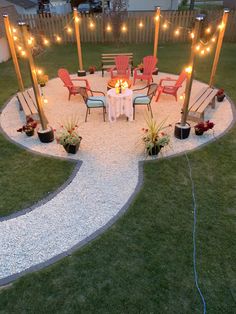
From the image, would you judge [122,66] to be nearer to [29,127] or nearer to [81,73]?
[81,73]

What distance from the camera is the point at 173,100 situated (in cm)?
1182

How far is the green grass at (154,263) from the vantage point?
185 inches

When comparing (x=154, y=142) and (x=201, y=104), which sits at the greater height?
(x=201, y=104)

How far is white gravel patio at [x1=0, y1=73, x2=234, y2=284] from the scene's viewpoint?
229 inches

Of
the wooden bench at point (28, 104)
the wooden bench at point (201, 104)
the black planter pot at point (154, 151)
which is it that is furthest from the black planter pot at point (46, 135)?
the wooden bench at point (201, 104)

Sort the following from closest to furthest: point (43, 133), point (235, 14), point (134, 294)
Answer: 1. point (134, 294)
2. point (43, 133)
3. point (235, 14)

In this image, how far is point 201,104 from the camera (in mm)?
10258

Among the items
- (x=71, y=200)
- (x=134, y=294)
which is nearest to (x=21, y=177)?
(x=71, y=200)

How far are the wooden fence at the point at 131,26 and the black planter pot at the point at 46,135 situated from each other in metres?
13.7

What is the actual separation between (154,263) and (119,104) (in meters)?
6.14

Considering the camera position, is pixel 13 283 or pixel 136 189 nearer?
pixel 13 283

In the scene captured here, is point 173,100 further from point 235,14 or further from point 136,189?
point 235,14

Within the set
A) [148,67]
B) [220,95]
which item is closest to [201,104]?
[220,95]

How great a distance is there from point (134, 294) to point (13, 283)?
7.52 ft
